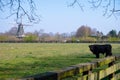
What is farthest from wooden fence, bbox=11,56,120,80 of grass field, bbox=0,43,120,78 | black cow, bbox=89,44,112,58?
black cow, bbox=89,44,112,58

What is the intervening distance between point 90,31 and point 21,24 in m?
166

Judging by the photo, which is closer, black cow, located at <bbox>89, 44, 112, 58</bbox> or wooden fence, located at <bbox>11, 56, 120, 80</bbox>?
wooden fence, located at <bbox>11, 56, 120, 80</bbox>

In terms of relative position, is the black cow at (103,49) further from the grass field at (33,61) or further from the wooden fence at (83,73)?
the wooden fence at (83,73)

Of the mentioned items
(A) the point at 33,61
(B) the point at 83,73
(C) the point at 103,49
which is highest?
(B) the point at 83,73

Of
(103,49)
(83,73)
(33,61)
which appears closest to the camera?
(83,73)

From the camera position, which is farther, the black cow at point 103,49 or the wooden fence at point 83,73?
the black cow at point 103,49

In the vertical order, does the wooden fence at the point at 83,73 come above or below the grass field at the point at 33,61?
above

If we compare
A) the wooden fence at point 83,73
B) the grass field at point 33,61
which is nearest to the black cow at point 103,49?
the grass field at point 33,61

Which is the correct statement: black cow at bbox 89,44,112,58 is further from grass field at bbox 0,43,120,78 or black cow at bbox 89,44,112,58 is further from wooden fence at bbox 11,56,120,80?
wooden fence at bbox 11,56,120,80

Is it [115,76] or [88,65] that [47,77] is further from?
[115,76]

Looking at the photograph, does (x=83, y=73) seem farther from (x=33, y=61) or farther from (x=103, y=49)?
(x=103, y=49)

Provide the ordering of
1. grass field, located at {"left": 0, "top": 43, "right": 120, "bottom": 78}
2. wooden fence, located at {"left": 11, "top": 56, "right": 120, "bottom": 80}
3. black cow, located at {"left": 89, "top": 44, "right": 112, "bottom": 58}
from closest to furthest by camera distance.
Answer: wooden fence, located at {"left": 11, "top": 56, "right": 120, "bottom": 80}, grass field, located at {"left": 0, "top": 43, "right": 120, "bottom": 78}, black cow, located at {"left": 89, "top": 44, "right": 112, "bottom": 58}

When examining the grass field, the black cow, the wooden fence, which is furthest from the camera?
the black cow

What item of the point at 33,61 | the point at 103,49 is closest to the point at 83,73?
the point at 33,61
